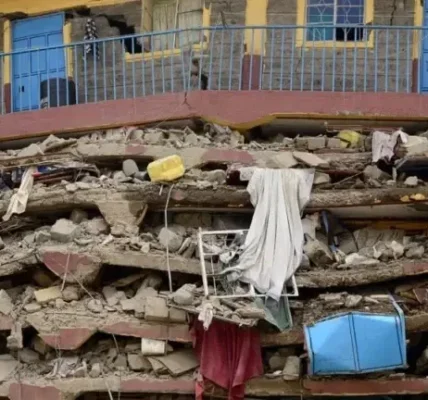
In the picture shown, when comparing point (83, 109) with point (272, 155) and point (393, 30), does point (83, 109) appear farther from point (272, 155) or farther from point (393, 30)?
point (393, 30)

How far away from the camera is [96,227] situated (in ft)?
42.2

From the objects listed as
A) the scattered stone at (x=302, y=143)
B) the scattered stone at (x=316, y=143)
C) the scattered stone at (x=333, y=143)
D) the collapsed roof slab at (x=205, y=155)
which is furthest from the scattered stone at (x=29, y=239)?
the scattered stone at (x=333, y=143)

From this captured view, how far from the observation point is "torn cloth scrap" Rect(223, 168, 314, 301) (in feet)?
39.4

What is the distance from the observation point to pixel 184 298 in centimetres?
1193

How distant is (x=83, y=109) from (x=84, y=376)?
3477mm

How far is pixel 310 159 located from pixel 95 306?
2.96m

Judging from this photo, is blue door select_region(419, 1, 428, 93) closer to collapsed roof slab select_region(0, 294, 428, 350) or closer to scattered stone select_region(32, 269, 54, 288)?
collapsed roof slab select_region(0, 294, 428, 350)

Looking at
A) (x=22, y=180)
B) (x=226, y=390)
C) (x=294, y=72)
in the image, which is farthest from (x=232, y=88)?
(x=226, y=390)

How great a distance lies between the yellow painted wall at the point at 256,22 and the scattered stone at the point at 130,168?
247cm

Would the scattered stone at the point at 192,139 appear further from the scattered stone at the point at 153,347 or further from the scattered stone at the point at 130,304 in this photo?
the scattered stone at the point at 153,347

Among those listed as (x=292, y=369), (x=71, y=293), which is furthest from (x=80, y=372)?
(x=292, y=369)

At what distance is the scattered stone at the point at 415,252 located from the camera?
12.4 metres

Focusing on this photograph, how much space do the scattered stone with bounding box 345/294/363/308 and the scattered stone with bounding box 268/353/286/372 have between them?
3.09 ft

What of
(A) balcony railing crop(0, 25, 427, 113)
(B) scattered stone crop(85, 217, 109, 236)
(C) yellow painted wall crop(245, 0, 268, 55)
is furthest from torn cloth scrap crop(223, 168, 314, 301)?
(C) yellow painted wall crop(245, 0, 268, 55)
